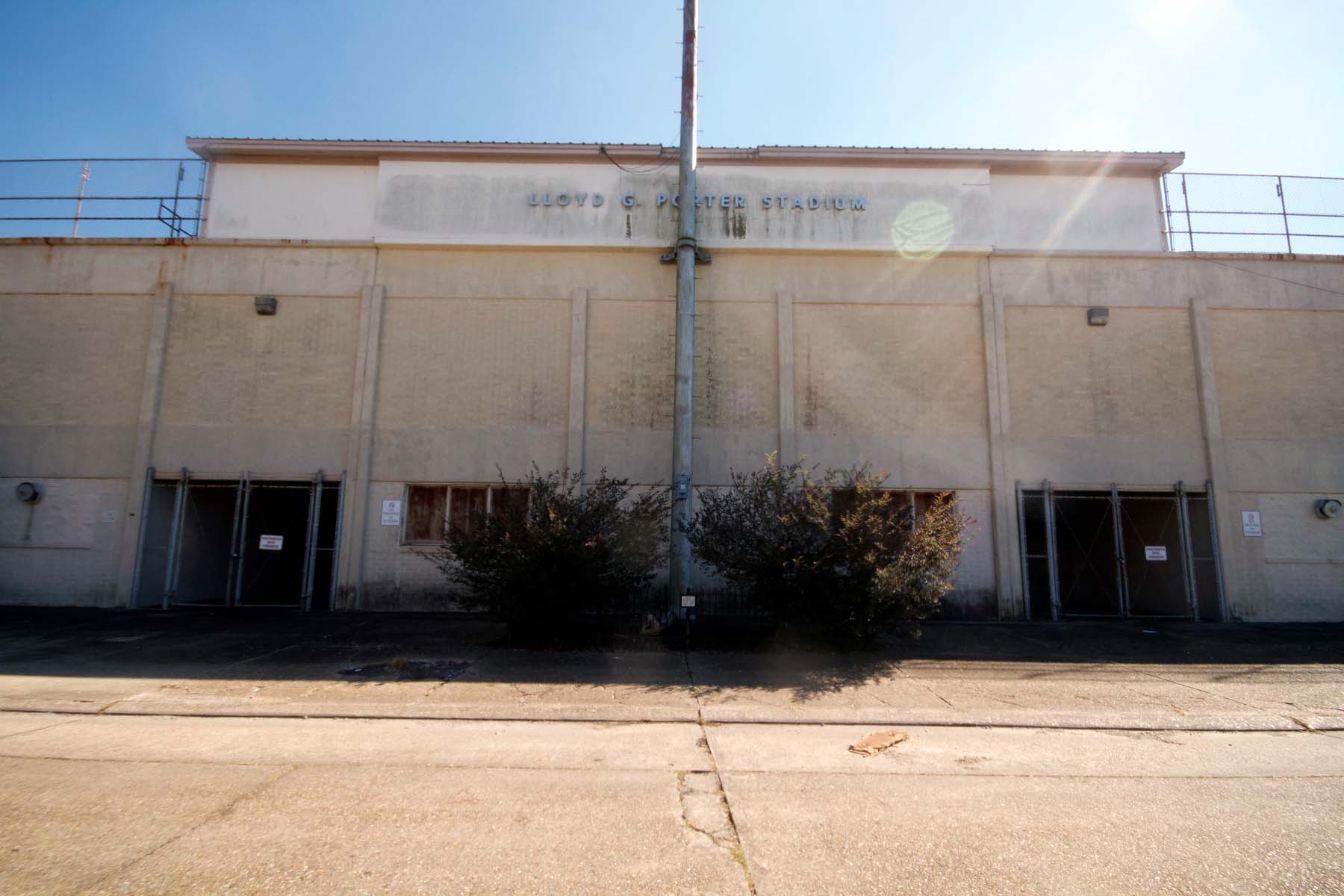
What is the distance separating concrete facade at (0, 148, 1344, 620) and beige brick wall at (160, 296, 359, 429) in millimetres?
50

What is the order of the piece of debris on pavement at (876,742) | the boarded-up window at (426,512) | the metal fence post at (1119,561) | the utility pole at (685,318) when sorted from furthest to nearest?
the boarded-up window at (426,512) < the metal fence post at (1119,561) < the utility pole at (685,318) < the piece of debris on pavement at (876,742)

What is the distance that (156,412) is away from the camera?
1384 centimetres

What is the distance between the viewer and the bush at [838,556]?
9023mm

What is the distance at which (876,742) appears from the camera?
5820mm

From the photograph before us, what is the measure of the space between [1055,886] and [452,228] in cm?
1439

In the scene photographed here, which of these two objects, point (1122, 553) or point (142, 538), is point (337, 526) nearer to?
point (142, 538)

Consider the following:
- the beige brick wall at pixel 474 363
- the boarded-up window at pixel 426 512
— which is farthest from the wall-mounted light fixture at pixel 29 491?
the boarded-up window at pixel 426 512

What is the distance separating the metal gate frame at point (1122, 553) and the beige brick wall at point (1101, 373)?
1.22m

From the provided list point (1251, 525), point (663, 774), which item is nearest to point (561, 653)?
point (663, 774)

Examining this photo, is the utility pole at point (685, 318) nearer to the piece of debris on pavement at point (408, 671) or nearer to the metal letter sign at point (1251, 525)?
the piece of debris on pavement at point (408, 671)

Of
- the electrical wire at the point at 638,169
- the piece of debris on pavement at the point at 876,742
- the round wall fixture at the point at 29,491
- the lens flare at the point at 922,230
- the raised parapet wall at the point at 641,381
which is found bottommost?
the piece of debris on pavement at the point at 876,742

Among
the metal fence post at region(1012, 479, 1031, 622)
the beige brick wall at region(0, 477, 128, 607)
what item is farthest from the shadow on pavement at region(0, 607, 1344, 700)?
the beige brick wall at region(0, 477, 128, 607)

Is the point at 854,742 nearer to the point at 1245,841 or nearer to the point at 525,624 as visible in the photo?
the point at 1245,841

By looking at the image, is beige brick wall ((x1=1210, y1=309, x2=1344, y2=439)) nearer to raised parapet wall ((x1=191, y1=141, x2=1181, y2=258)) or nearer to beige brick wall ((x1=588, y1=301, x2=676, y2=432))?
raised parapet wall ((x1=191, y1=141, x2=1181, y2=258))
